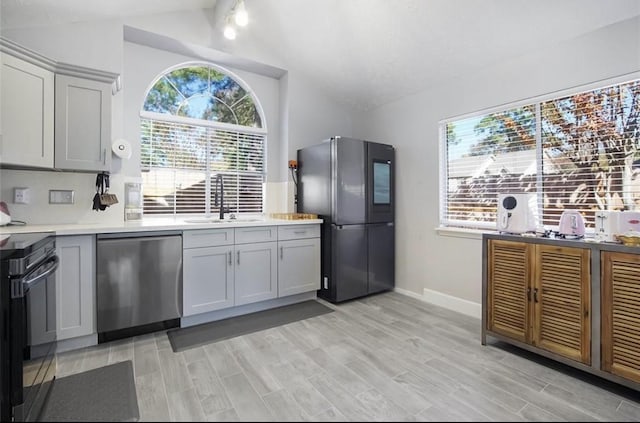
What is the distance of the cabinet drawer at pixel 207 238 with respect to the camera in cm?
266

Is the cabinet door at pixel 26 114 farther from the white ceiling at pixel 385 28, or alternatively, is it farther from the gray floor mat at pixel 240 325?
the gray floor mat at pixel 240 325

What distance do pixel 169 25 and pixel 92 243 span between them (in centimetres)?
221

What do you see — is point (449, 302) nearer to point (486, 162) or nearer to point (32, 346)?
point (486, 162)

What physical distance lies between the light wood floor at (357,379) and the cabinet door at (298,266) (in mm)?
590

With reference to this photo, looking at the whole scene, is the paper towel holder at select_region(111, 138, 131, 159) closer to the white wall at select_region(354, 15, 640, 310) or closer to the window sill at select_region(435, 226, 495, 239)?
the white wall at select_region(354, 15, 640, 310)

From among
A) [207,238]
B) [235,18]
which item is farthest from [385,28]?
[207,238]

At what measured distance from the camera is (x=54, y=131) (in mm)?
2346

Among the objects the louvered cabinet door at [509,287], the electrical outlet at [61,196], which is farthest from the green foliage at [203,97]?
the louvered cabinet door at [509,287]

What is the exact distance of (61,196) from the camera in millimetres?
2543

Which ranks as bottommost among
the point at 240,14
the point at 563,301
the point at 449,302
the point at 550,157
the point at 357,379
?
the point at 357,379

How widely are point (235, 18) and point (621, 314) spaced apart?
3.57 meters

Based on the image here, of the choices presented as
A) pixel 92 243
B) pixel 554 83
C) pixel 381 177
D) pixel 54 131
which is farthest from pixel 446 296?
pixel 54 131

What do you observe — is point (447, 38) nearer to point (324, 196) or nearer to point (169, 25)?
point (324, 196)

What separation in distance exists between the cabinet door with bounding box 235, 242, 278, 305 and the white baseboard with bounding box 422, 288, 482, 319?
1681mm
